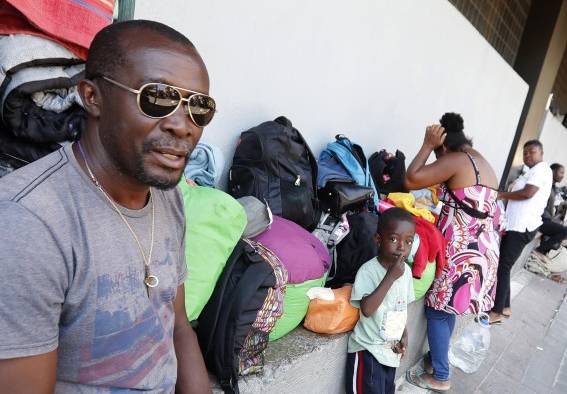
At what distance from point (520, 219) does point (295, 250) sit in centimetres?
378

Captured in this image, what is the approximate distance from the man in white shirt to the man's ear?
4.83 meters

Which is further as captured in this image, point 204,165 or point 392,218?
point 204,165

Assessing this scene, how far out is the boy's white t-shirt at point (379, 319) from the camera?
226 cm

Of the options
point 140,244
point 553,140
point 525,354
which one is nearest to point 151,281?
point 140,244

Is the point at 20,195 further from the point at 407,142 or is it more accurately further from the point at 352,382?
the point at 407,142

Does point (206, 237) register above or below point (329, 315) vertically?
above

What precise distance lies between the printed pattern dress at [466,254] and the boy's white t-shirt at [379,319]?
2.72ft

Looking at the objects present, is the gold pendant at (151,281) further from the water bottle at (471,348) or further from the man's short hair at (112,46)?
the water bottle at (471,348)

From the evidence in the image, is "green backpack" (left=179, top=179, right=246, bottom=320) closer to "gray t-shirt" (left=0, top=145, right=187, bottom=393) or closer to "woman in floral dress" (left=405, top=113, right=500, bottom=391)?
"gray t-shirt" (left=0, top=145, right=187, bottom=393)

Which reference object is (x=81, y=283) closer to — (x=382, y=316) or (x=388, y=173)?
(x=382, y=316)

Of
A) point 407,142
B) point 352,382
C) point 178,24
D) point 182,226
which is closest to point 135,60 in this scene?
point 182,226

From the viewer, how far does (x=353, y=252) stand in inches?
105

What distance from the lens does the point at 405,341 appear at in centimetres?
240

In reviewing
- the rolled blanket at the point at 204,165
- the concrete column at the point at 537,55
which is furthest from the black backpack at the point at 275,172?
the concrete column at the point at 537,55
